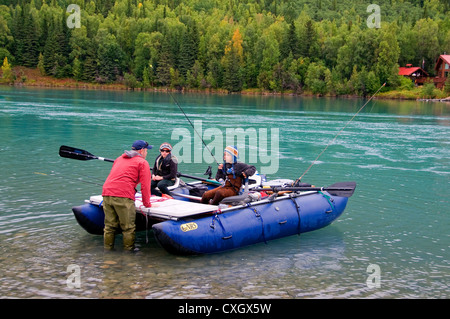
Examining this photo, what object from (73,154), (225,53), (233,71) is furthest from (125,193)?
(225,53)

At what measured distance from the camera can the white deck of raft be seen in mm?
9680

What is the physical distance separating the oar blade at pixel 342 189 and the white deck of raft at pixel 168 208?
3.13 m

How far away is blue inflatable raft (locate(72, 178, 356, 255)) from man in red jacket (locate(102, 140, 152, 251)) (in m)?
0.41

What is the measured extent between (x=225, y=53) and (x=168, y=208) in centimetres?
10838

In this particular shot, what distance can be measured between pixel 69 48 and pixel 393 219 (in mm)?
117317

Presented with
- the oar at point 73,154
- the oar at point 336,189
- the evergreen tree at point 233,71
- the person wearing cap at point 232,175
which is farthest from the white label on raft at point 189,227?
the evergreen tree at point 233,71

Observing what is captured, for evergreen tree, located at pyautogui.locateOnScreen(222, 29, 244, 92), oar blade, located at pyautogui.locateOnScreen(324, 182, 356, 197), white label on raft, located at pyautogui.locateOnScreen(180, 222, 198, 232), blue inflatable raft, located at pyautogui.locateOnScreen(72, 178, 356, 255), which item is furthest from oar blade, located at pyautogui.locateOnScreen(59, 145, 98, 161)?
evergreen tree, located at pyautogui.locateOnScreen(222, 29, 244, 92)

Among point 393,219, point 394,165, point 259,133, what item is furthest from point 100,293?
point 259,133

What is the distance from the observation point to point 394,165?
21562 millimetres

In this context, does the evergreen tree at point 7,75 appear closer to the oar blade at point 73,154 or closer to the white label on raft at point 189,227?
the oar blade at point 73,154

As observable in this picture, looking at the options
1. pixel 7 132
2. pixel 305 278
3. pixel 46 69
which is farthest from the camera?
pixel 46 69

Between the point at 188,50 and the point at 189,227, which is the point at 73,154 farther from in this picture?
the point at 188,50

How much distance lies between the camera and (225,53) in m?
115

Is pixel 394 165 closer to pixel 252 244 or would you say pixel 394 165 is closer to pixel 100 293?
pixel 252 244
